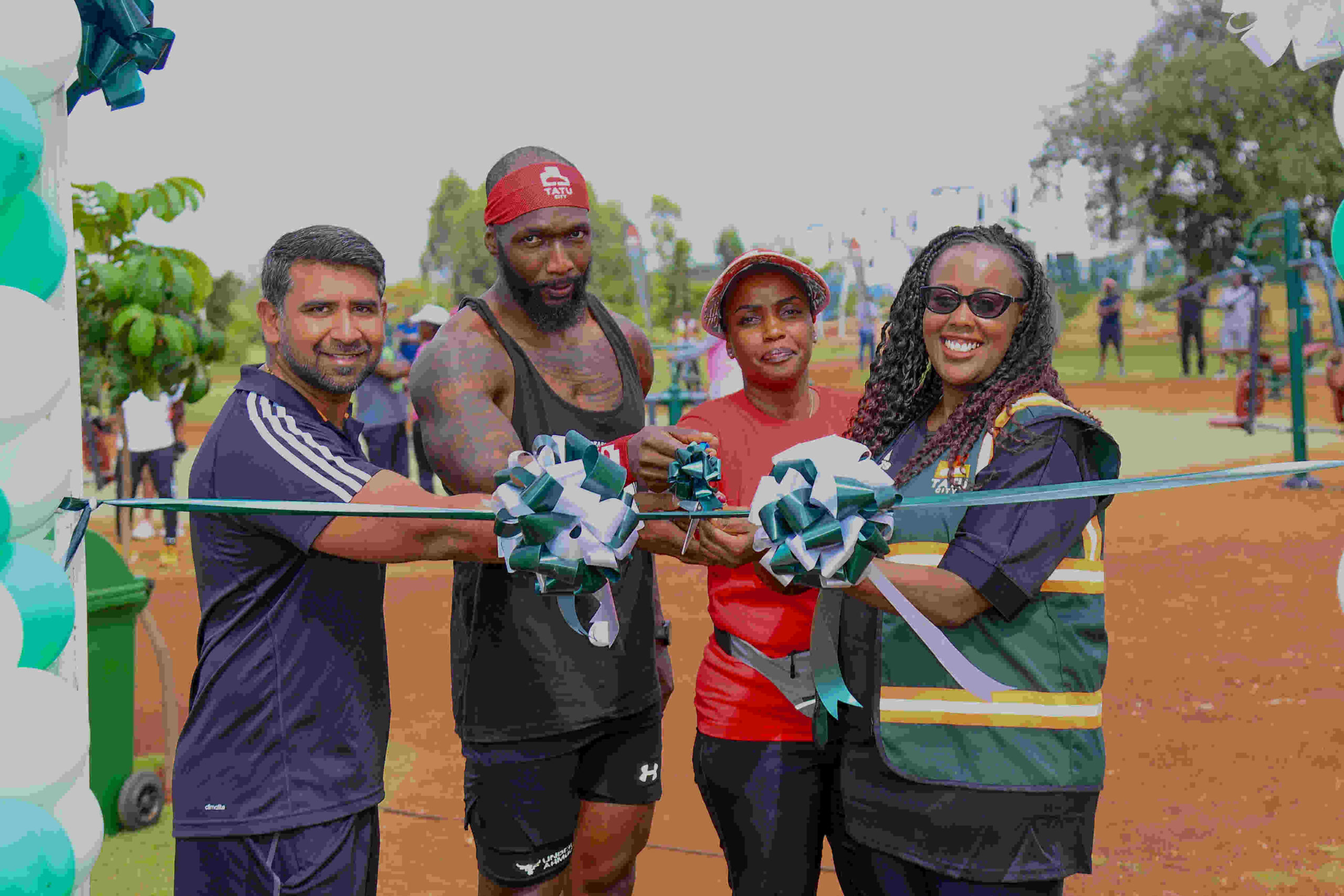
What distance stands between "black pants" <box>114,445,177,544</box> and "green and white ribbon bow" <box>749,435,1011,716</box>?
395 inches

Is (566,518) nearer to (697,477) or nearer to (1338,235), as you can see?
(697,477)

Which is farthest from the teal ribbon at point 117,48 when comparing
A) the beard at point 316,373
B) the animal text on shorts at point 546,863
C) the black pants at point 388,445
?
the black pants at point 388,445

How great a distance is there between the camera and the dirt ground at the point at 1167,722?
4.46 meters

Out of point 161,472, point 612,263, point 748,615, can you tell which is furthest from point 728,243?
point 748,615

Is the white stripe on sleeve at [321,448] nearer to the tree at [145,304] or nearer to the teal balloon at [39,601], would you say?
the teal balloon at [39,601]

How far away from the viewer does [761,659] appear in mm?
2725

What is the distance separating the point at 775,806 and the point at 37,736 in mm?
1498

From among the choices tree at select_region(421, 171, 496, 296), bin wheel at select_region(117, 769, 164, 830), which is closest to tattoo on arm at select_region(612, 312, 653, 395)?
bin wheel at select_region(117, 769, 164, 830)

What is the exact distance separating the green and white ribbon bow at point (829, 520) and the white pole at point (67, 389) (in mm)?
1121

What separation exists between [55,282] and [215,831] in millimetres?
1064

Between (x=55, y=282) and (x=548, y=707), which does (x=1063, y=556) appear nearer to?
(x=548, y=707)

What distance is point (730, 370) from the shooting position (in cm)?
1076

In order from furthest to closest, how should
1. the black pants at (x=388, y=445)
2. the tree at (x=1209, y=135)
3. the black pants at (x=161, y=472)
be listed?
1. the tree at (x=1209, y=135)
2. the black pants at (x=161, y=472)
3. the black pants at (x=388, y=445)

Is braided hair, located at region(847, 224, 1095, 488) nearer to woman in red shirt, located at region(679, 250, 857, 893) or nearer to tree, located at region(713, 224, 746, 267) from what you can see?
woman in red shirt, located at region(679, 250, 857, 893)
